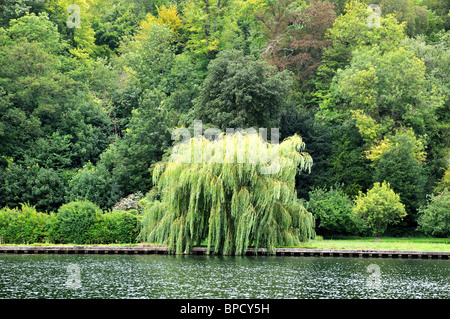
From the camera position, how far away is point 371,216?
50.6 meters

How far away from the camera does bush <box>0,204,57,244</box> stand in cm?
4500

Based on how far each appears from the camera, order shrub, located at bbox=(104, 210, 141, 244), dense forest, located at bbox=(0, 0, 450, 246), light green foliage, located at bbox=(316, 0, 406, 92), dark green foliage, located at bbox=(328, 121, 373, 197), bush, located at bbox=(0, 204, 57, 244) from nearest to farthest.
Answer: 1. shrub, located at bbox=(104, 210, 141, 244)
2. bush, located at bbox=(0, 204, 57, 244)
3. dense forest, located at bbox=(0, 0, 450, 246)
4. dark green foliage, located at bbox=(328, 121, 373, 197)
5. light green foliage, located at bbox=(316, 0, 406, 92)

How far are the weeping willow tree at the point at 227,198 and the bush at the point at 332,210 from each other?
1125 cm

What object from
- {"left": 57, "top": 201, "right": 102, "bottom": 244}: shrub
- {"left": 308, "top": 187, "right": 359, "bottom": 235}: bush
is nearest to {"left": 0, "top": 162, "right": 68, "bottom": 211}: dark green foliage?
{"left": 57, "top": 201, "right": 102, "bottom": 244}: shrub

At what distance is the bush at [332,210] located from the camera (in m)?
51.5

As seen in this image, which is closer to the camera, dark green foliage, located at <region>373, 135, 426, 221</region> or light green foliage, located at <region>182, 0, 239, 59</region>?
dark green foliage, located at <region>373, 135, 426, 221</region>

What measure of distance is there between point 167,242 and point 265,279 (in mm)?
11287

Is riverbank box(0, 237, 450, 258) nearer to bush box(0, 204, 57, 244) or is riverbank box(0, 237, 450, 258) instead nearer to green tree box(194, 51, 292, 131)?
bush box(0, 204, 57, 244)

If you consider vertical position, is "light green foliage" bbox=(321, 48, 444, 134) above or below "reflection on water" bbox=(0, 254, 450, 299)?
above

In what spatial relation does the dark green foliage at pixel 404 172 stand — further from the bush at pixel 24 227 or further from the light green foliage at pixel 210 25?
the bush at pixel 24 227

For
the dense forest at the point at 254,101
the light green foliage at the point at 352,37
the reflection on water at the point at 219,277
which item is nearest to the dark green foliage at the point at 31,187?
the dense forest at the point at 254,101

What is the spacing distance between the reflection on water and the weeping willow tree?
5.05ft
